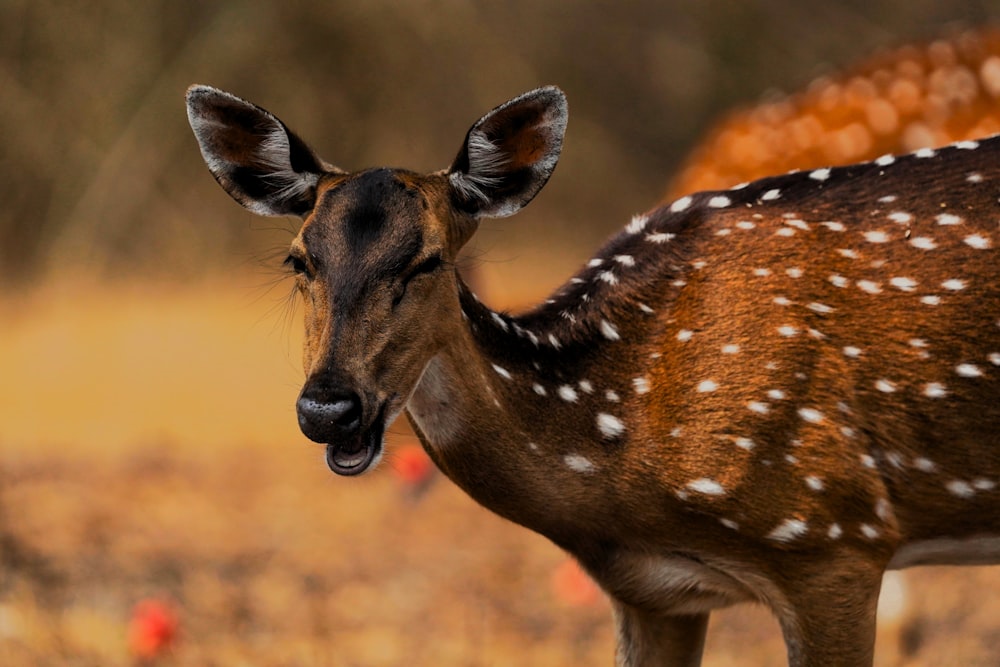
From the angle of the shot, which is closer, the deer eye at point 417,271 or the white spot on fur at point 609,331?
the deer eye at point 417,271

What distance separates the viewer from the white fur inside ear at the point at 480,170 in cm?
402

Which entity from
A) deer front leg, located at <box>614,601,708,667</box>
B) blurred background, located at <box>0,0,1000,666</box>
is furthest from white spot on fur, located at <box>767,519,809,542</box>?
blurred background, located at <box>0,0,1000,666</box>

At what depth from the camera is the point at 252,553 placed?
27.2 feet

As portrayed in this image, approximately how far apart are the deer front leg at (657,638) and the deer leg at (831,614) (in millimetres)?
539

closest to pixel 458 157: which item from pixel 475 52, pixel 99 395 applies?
pixel 99 395

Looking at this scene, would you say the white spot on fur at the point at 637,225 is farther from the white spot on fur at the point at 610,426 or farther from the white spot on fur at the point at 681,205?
the white spot on fur at the point at 610,426

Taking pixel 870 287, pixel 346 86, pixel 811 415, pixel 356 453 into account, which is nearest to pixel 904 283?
pixel 870 287

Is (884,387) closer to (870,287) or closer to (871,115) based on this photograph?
(870,287)

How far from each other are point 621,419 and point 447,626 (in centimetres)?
344

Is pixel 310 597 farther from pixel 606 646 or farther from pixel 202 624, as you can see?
pixel 606 646

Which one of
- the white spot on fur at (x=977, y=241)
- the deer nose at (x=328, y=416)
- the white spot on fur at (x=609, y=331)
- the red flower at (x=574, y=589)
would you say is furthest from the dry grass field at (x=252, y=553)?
the white spot on fur at (x=977, y=241)

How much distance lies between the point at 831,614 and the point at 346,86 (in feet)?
41.6

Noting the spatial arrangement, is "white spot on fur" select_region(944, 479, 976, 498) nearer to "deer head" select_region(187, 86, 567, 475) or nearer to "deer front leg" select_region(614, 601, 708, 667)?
"deer front leg" select_region(614, 601, 708, 667)

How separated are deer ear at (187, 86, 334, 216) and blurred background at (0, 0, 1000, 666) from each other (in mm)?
3870
